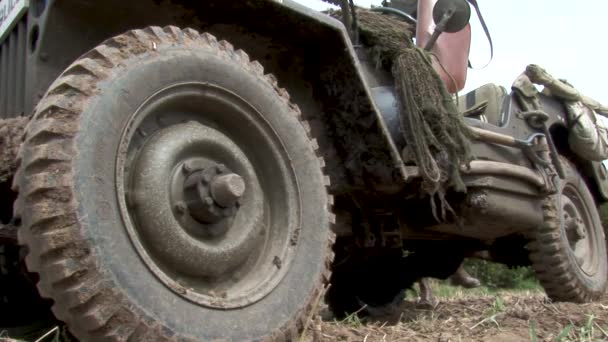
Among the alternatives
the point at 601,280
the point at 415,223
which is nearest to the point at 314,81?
the point at 415,223

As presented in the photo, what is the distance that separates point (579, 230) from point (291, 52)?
93.9 inches

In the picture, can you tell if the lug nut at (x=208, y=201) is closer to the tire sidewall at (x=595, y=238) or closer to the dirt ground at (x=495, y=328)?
the dirt ground at (x=495, y=328)

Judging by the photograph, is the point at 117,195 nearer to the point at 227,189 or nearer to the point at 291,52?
the point at 227,189

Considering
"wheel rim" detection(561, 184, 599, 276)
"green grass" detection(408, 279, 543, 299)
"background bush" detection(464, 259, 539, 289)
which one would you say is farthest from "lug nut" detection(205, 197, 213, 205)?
"background bush" detection(464, 259, 539, 289)

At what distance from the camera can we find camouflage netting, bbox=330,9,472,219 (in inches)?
101

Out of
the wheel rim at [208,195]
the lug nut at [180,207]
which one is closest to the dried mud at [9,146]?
the wheel rim at [208,195]

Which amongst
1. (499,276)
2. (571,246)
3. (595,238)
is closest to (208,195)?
(571,246)

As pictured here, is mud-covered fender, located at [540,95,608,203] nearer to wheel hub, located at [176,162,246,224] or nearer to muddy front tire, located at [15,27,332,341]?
muddy front tire, located at [15,27,332,341]

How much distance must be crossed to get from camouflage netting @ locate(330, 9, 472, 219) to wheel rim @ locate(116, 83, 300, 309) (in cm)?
68

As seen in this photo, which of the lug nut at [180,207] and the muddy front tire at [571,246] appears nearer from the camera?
the lug nut at [180,207]

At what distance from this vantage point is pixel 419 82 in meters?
2.64

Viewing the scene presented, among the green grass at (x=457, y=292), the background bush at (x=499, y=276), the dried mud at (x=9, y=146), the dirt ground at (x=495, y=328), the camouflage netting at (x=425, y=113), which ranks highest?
the dried mud at (x=9, y=146)

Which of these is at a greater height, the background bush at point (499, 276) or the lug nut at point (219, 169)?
the lug nut at point (219, 169)

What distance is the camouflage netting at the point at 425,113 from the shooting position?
8.40 ft
